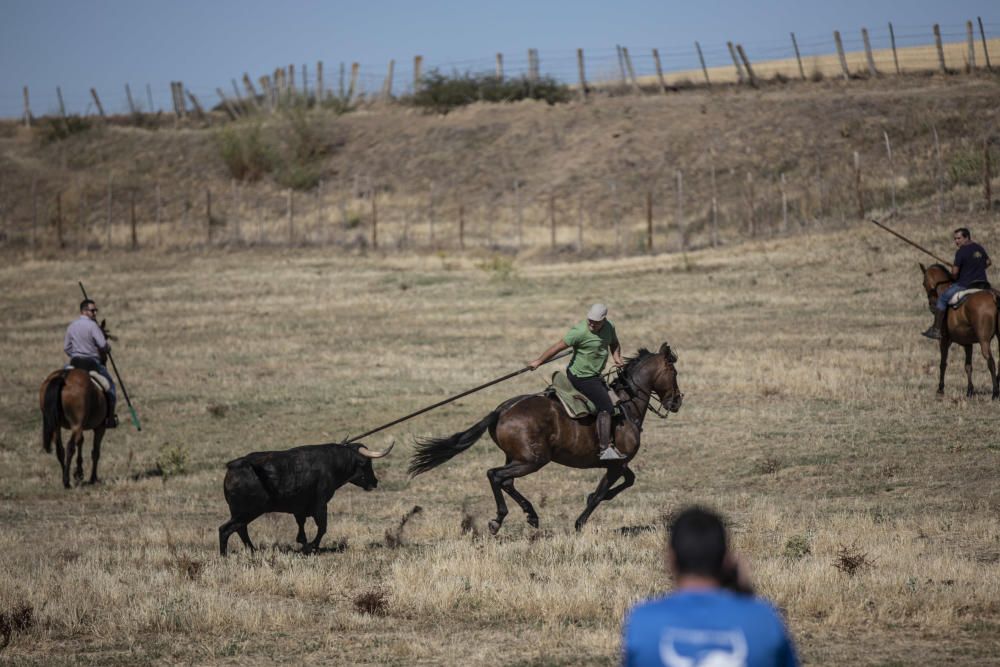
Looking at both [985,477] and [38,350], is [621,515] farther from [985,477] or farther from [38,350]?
[38,350]

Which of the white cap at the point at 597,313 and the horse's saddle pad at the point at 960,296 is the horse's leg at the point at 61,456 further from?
the horse's saddle pad at the point at 960,296

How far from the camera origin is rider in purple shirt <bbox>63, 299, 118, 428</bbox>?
60.7 ft

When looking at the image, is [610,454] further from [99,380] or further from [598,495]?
[99,380]

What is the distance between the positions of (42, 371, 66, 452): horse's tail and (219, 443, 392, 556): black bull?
6.54 m

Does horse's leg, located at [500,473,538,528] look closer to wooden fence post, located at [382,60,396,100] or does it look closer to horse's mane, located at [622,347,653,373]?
horse's mane, located at [622,347,653,373]

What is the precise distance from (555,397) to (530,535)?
5.29ft

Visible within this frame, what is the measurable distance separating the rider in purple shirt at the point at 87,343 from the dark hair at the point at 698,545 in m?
16.1

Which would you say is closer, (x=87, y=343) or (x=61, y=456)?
(x=61, y=456)

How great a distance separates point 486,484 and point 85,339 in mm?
6613

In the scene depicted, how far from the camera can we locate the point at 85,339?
61.2 feet

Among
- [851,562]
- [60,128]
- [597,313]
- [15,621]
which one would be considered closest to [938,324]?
[597,313]

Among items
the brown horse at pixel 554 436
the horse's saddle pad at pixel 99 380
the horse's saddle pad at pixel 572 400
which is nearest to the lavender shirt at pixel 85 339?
the horse's saddle pad at pixel 99 380

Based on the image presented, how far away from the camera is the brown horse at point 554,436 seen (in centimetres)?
1327

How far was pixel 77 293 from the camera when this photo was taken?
44.8 m
